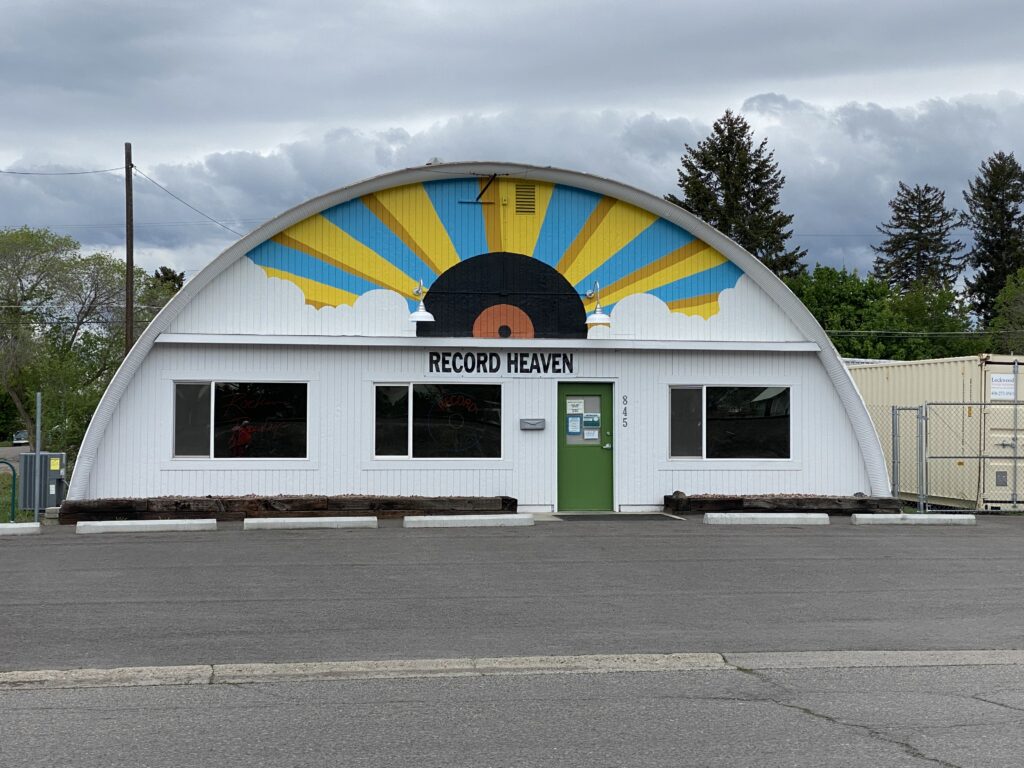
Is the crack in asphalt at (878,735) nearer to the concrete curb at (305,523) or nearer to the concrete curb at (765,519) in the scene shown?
the concrete curb at (765,519)

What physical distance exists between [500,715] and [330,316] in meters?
13.1

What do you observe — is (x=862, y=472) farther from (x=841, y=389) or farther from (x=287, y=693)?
(x=287, y=693)

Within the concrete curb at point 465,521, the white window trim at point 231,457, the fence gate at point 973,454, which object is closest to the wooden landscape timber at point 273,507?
the white window trim at point 231,457

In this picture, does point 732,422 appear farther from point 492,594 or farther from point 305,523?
point 492,594

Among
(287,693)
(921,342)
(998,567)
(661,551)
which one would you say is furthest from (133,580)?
(921,342)

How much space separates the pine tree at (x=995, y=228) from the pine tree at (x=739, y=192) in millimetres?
15952

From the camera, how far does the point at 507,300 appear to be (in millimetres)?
19828

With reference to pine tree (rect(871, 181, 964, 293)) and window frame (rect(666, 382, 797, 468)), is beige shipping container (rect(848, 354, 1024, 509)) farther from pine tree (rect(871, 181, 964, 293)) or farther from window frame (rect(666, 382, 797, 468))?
pine tree (rect(871, 181, 964, 293))

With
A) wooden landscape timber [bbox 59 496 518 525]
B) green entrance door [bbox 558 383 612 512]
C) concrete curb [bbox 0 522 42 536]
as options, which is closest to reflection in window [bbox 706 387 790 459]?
green entrance door [bbox 558 383 612 512]

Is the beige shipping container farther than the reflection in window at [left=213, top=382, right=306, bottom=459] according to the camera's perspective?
Yes

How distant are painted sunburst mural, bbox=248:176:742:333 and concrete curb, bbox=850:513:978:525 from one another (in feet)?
14.6

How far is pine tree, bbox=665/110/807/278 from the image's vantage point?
64875 millimetres

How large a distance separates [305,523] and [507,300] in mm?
5129

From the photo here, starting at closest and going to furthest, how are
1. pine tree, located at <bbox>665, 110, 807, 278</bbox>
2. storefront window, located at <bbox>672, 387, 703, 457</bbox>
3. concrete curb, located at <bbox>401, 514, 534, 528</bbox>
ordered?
concrete curb, located at <bbox>401, 514, 534, 528</bbox>, storefront window, located at <bbox>672, 387, 703, 457</bbox>, pine tree, located at <bbox>665, 110, 807, 278</bbox>
